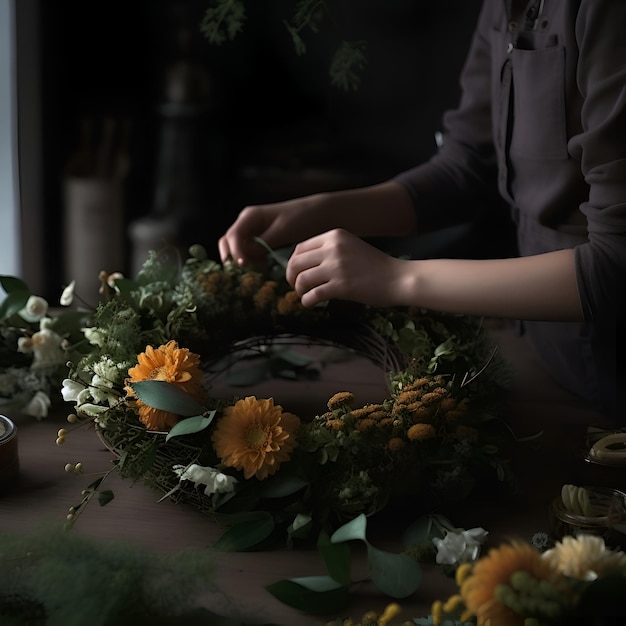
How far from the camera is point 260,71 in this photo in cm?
187

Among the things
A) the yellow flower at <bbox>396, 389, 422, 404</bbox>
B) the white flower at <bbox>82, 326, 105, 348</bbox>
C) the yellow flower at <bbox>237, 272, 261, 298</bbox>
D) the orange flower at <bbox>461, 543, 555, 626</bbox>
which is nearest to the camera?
the orange flower at <bbox>461, 543, 555, 626</bbox>

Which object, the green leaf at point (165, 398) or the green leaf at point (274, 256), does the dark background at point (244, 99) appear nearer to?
the green leaf at point (274, 256)

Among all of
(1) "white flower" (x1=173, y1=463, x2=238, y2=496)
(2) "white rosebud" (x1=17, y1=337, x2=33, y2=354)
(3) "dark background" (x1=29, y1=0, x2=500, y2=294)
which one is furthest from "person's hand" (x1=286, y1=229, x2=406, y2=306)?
(3) "dark background" (x1=29, y1=0, x2=500, y2=294)

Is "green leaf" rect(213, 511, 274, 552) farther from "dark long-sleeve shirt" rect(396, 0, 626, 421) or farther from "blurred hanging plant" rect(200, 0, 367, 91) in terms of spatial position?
"blurred hanging plant" rect(200, 0, 367, 91)

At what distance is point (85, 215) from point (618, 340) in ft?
4.57

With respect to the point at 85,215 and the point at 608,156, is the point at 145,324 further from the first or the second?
the point at 85,215

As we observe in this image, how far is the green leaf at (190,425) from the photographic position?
2.25 ft

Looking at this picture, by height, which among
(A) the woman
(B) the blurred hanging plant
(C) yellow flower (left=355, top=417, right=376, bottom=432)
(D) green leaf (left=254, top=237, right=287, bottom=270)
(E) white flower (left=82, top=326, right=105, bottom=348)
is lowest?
(C) yellow flower (left=355, top=417, right=376, bottom=432)

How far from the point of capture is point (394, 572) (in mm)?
616

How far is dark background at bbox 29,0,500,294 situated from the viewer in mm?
1682

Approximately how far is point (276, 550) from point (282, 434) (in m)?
0.09

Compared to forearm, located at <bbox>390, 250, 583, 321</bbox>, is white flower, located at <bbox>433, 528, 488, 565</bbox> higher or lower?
lower

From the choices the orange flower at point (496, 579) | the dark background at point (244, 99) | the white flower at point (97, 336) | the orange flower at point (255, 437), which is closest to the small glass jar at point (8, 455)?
the white flower at point (97, 336)

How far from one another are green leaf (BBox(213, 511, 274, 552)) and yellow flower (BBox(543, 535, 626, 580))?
238mm
